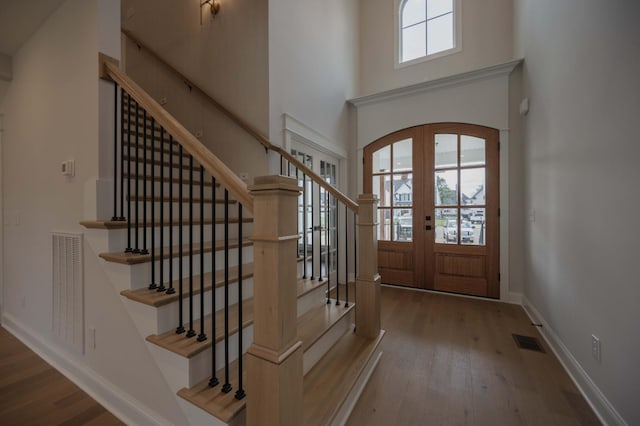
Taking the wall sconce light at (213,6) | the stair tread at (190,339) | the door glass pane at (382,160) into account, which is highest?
the wall sconce light at (213,6)

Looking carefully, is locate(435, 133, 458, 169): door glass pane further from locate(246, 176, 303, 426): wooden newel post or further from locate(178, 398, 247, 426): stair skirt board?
locate(178, 398, 247, 426): stair skirt board

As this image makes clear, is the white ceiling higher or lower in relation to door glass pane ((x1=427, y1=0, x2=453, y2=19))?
lower

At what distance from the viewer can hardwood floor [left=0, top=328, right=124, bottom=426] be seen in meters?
1.50

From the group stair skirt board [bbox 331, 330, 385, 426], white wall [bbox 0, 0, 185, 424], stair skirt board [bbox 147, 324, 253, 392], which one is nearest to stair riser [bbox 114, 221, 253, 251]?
white wall [bbox 0, 0, 185, 424]

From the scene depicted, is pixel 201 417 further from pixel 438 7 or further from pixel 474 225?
pixel 438 7

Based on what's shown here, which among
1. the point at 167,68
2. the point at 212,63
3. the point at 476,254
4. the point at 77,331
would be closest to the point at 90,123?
the point at 77,331

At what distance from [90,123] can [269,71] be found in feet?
4.79

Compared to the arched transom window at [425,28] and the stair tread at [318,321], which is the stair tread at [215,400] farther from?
the arched transom window at [425,28]

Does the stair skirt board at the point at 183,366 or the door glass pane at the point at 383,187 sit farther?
the door glass pane at the point at 383,187

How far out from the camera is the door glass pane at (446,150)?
11.9ft

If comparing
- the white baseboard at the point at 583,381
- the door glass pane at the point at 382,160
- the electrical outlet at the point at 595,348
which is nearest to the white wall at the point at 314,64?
the door glass pane at the point at 382,160

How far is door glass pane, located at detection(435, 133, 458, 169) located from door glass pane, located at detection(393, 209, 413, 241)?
0.77 m

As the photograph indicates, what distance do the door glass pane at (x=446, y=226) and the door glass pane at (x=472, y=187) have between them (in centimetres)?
21

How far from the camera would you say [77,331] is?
1.79 m
